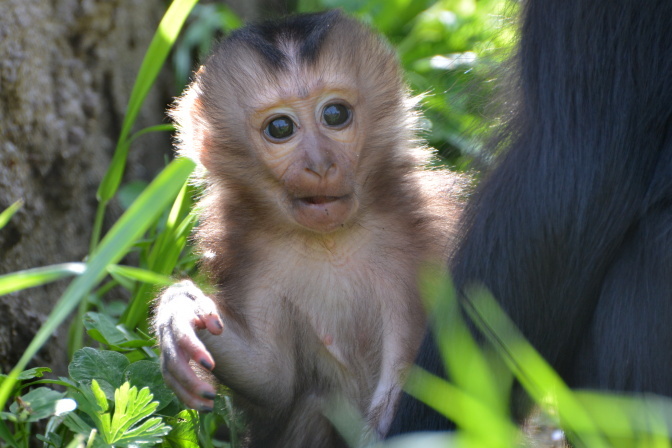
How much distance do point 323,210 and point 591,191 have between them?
35.4 inches

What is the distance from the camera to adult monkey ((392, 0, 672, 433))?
2.27m

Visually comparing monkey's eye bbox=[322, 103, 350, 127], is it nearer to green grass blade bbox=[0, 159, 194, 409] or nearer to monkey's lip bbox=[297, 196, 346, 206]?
monkey's lip bbox=[297, 196, 346, 206]

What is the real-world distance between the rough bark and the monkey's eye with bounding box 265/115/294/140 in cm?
111

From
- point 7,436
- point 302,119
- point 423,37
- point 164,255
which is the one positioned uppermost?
point 423,37

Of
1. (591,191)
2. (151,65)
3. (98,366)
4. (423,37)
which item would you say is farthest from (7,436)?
(423,37)

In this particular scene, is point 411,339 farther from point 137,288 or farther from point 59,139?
point 59,139

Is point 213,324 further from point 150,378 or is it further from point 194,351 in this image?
point 150,378

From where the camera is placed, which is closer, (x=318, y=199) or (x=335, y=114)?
(x=318, y=199)

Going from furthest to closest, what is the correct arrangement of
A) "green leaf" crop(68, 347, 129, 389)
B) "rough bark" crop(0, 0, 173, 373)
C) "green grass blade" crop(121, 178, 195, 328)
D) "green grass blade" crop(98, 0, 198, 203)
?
"rough bark" crop(0, 0, 173, 373) → "green grass blade" crop(121, 178, 195, 328) → "green grass blade" crop(98, 0, 198, 203) → "green leaf" crop(68, 347, 129, 389)

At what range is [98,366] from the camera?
111 inches

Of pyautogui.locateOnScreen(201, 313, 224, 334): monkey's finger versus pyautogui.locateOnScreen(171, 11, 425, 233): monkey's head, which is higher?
pyautogui.locateOnScreen(171, 11, 425, 233): monkey's head

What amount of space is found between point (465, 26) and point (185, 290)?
2792 millimetres

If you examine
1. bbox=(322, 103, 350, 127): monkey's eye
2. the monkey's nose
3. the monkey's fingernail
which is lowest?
the monkey's fingernail

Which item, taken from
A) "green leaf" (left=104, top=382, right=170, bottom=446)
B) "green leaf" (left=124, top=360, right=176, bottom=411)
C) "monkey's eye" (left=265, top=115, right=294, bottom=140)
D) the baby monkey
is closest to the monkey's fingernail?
"green leaf" (left=104, top=382, right=170, bottom=446)
